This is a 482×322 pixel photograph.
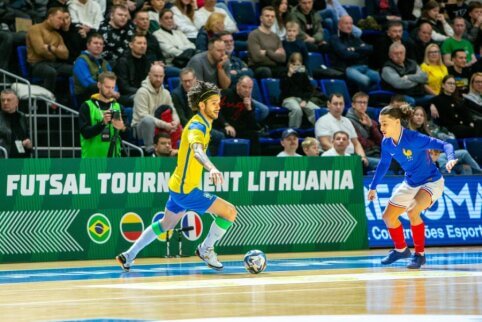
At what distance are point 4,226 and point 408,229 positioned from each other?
6886 mm

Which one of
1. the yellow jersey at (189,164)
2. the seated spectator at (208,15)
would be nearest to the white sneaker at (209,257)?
the yellow jersey at (189,164)

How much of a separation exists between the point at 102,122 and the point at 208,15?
6079 millimetres

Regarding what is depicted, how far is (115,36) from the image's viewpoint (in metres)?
20.1

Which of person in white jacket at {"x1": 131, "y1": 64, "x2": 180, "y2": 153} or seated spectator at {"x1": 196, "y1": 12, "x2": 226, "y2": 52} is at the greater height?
seated spectator at {"x1": 196, "y1": 12, "x2": 226, "y2": 52}

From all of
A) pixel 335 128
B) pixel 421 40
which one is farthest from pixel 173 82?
pixel 421 40

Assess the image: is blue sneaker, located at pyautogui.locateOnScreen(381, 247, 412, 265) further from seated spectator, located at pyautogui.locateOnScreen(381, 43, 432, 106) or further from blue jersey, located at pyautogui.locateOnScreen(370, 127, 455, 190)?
seated spectator, located at pyautogui.locateOnScreen(381, 43, 432, 106)

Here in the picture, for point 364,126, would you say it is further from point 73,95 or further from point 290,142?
point 73,95

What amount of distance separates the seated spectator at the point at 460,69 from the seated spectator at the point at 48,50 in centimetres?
924

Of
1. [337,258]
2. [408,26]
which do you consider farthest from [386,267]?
[408,26]

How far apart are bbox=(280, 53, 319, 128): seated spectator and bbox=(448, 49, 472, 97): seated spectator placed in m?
4.30

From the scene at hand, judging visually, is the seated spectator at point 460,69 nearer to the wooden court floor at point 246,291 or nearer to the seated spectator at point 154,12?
the seated spectator at point 154,12

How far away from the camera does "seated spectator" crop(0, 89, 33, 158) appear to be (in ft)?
57.8

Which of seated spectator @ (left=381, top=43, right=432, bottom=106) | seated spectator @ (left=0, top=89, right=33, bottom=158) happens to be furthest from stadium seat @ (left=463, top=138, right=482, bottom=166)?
seated spectator @ (left=0, top=89, right=33, bottom=158)

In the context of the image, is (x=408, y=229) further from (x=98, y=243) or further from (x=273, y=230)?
(x=98, y=243)
